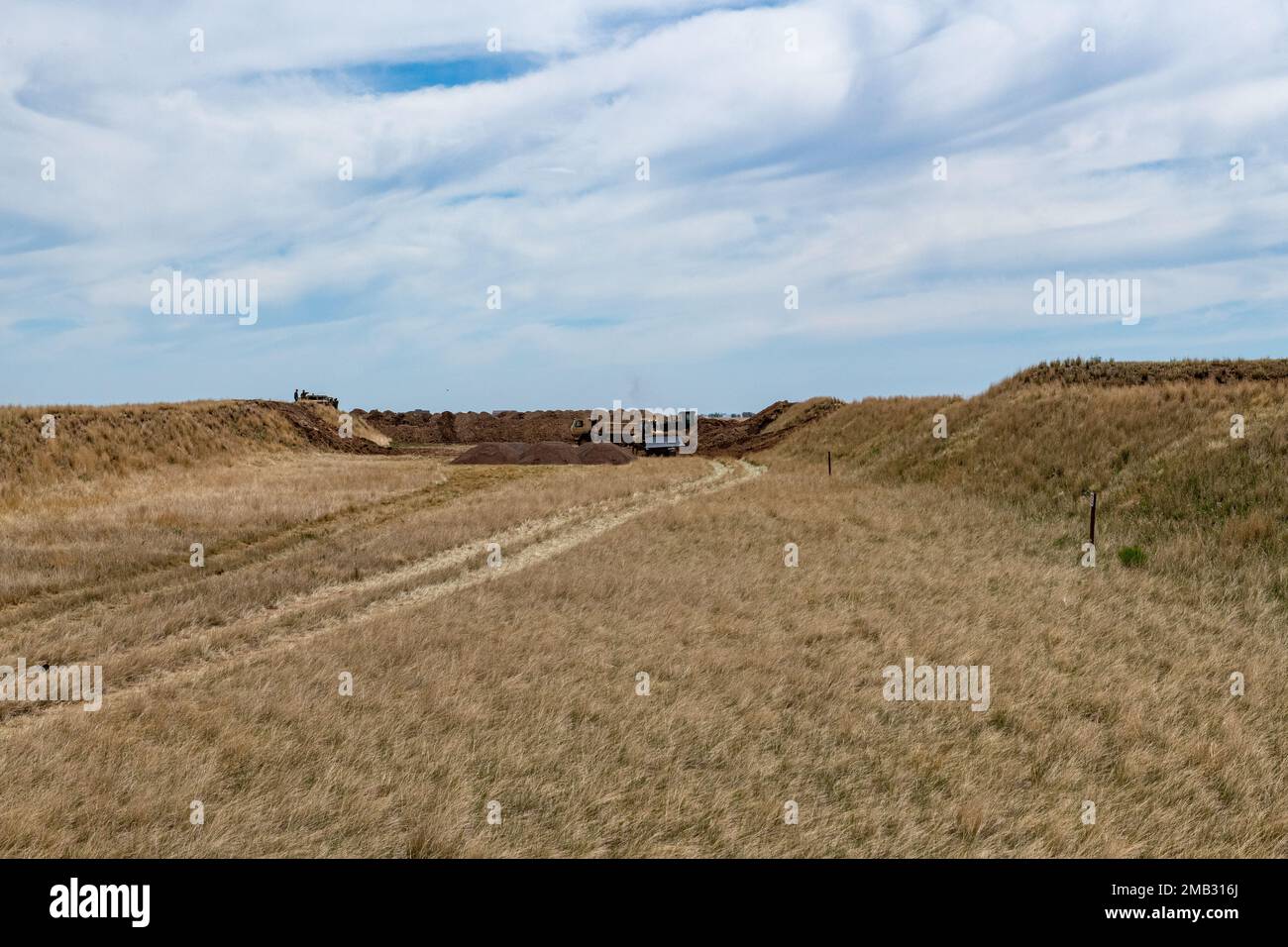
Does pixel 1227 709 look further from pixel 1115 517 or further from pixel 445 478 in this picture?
pixel 445 478

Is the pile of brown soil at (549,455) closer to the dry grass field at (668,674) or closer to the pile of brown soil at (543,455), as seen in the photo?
the pile of brown soil at (543,455)

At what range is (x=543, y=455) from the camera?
159 feet

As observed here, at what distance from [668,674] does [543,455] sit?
127 ft

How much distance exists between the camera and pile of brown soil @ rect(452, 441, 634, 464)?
155 ft

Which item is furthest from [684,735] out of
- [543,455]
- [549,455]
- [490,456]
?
[543,455]

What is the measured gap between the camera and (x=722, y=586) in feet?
49.8

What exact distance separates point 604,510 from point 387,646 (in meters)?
15.9

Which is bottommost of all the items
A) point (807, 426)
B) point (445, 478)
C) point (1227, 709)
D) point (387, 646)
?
Answer: point (1227, 709)

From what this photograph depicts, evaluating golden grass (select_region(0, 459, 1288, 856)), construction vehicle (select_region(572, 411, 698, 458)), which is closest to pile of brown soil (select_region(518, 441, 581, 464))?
construction vehicle (select_region(572, 411, 698, 458))

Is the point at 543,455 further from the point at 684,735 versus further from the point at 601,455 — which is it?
the point at 684,735

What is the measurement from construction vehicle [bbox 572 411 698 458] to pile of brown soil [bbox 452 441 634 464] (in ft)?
30.7

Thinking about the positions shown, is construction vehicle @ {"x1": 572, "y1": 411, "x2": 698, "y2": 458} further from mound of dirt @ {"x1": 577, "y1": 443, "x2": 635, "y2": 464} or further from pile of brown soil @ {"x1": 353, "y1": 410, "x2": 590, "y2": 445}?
pile of brown soil @ {"x1": 353, "y1": 410, "x2": 590, "y2": 445}

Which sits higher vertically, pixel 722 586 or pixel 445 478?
pixel 445 478
